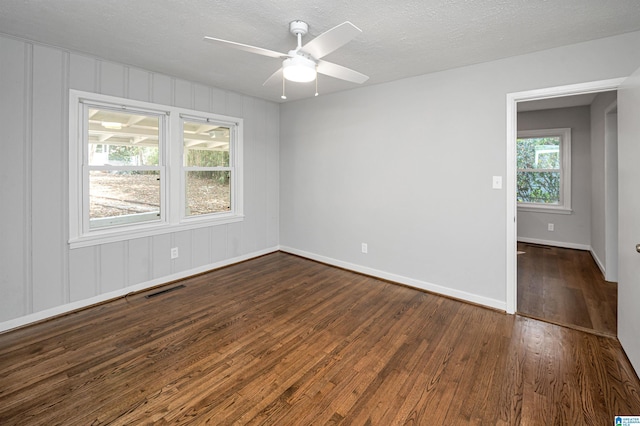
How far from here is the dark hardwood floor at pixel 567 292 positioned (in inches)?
113

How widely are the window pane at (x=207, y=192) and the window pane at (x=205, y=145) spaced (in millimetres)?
151

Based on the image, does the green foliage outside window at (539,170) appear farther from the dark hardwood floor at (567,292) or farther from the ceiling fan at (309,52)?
the ceiling fan at (309,52)

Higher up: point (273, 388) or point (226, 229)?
point (226, 229)

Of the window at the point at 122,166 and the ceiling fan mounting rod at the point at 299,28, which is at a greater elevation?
the ceiling fan mounting rod at the point at 299,28

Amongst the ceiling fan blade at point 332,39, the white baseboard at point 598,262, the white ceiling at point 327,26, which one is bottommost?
the white baseboard at point 598,262

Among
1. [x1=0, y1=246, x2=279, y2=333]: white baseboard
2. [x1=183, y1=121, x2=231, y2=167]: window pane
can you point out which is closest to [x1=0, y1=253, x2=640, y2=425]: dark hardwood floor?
[x1=0, y1=246, x2=279, y2=333]: white baseboard

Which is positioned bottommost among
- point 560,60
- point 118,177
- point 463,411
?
point 463,411

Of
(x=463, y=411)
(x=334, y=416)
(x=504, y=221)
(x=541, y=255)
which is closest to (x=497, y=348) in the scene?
(x=463, y=411)

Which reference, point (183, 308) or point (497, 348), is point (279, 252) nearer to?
point (183, 308)

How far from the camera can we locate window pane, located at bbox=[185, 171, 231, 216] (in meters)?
4.14

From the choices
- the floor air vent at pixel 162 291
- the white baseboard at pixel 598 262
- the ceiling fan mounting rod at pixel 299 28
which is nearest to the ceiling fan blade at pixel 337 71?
the ceiling fan mounting rod at pixel 299 28

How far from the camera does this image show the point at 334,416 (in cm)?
174

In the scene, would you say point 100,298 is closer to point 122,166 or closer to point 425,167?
point 122,166

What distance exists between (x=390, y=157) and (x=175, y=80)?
2.81 meters
